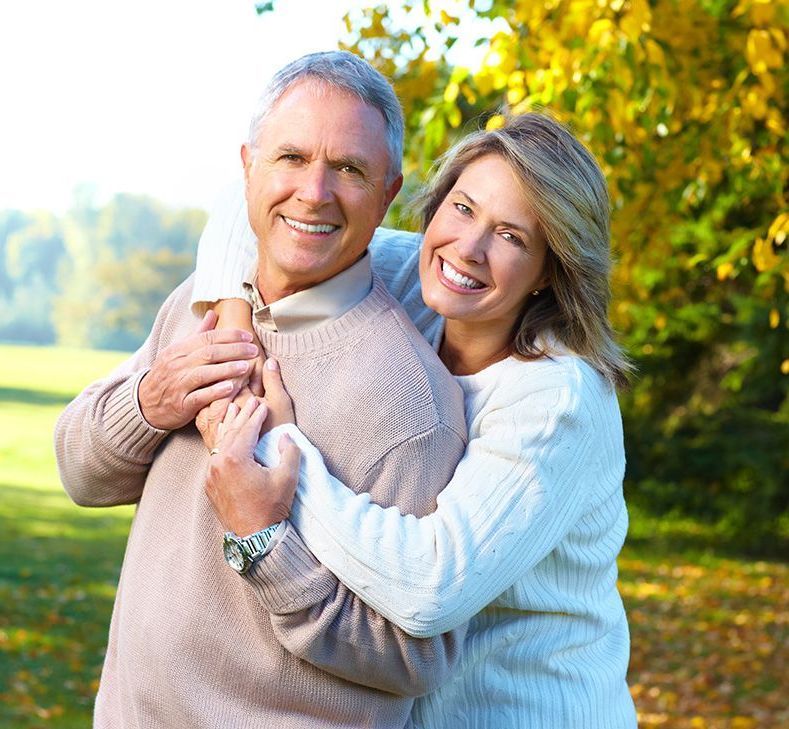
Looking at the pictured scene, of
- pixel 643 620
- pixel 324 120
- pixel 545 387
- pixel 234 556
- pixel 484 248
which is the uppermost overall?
pixel 324 120

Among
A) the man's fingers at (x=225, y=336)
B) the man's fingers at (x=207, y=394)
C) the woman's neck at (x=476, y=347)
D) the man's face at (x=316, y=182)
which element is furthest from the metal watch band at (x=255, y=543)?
the woman's neck at (x=476, y=347)

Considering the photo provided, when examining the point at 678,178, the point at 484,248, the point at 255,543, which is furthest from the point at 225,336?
the point at 678,178

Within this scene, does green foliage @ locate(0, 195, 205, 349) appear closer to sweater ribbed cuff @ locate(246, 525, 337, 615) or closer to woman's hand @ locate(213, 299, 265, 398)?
woman's hand @ locate(213, 299, 265, 398)

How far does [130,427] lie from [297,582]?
1.62ft

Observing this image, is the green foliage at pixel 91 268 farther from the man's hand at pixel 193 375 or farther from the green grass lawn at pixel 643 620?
the man's hand at pixel 193 375

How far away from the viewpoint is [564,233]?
2.23m

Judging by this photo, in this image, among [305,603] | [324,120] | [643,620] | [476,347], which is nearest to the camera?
[305,603]

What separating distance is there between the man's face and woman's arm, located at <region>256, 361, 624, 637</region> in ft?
1.15

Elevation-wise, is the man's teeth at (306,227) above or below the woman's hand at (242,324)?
above

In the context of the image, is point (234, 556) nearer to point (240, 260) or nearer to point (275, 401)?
point (275, 401)

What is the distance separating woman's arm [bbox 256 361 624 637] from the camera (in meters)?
1.92

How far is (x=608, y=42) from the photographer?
3.35 metres

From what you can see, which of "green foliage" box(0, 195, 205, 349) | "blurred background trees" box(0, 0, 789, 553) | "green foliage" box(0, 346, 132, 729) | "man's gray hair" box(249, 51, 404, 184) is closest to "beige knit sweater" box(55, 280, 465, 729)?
"man's gray hair" box(249, 51, 404, 184)

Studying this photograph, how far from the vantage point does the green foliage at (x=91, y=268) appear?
47281 mm
